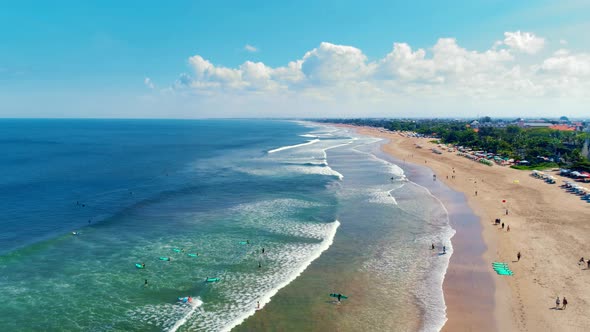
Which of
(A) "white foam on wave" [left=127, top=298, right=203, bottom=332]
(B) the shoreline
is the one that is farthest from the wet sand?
(A) "white foam on wave" [left=127, top=298, right=203, bottom=332]

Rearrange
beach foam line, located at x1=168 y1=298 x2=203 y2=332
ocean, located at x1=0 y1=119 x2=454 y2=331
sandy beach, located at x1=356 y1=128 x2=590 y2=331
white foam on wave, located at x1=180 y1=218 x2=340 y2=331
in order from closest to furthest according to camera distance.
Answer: beach foam line, located at x1=168 y1=298 x2=203 y2=332 < sandy beach, located at x1=356 y1=128 x2=590 y2=331 < white foam on wave, located at x1=180 y1=218 x2=340 y2=331 < ocean, located at x1=0 y1=119 x2=454 y2=331

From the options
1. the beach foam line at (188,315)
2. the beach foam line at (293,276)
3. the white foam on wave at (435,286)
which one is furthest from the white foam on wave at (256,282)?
the white foam on wave at (435,286)

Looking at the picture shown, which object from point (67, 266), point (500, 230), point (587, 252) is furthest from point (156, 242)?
point (587, 252)

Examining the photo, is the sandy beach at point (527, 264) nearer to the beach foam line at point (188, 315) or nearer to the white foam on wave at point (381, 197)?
the white foam on wave at point (381, 197)

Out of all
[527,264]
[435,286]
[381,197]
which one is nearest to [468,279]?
[435,286]

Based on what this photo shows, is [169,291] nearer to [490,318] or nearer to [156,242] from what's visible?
[156,242]

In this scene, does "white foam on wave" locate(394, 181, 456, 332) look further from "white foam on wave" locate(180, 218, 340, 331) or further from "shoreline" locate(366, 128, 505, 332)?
"white foam on wave" locate(180, 218, 340, 331)

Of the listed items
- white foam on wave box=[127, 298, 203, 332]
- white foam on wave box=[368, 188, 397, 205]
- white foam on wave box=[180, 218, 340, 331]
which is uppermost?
white foam on wave box=[368, 188, 397, 205]
